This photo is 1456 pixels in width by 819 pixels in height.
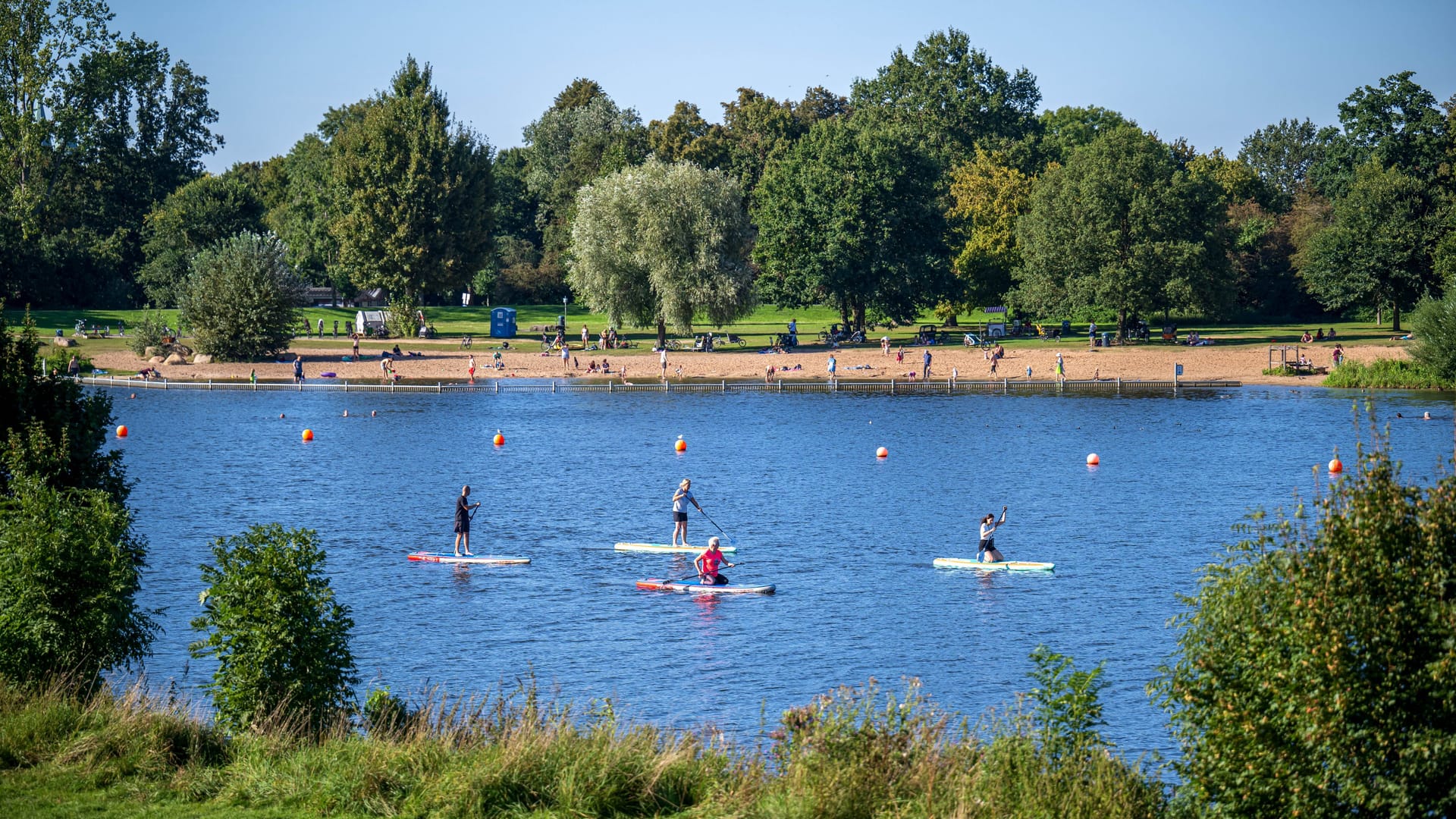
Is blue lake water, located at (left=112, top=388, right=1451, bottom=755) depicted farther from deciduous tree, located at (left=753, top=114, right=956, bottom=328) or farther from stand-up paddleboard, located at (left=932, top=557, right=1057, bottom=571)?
deciduous tree, located at (left=753, top=114, right=956, bottom=328)

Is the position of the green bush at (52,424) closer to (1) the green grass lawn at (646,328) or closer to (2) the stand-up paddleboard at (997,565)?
(2) the stand-up paddleboard at (997,565)

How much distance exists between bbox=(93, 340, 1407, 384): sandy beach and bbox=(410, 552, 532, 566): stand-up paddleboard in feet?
171

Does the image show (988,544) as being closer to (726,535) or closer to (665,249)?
(726,535)

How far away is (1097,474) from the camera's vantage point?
5925 cm

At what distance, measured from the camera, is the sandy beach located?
3674 inches

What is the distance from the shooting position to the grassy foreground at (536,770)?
50.3ft

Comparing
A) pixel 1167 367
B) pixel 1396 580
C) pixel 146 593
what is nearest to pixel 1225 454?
pixel 1167 367

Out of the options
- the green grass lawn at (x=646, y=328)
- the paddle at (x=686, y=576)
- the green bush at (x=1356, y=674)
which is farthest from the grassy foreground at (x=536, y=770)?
the green grass lawn at (x=646, y=328)

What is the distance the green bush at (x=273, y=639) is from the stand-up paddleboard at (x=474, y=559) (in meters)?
21.5

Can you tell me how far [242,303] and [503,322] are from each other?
2345 cm

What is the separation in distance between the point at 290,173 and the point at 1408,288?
113 metres

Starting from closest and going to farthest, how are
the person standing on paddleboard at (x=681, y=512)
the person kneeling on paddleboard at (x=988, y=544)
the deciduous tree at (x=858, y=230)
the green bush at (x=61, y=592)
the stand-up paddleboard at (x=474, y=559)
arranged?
the green bush at (x=61, y=592) < the person kneeling on paddleboard at (x=988, y=544) < the stand-up paddleboard at (x=474, y=559) < the person standing on paddleboard at (x=681, y=512) < the deciduous tree at (x=858, y=230)

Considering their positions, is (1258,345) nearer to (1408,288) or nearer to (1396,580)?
(1408,288)

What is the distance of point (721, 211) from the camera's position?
102 m
